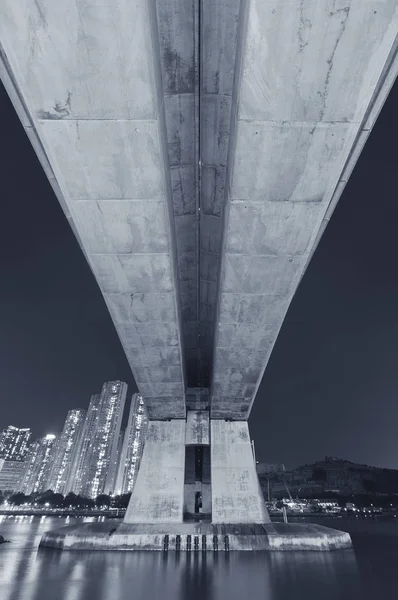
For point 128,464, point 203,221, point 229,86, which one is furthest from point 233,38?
point 128,464

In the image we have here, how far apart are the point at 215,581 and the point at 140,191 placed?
1320 cm

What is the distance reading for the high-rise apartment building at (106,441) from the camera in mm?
136000

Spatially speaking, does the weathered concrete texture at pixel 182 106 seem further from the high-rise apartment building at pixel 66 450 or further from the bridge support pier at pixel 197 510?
the high-rise apartment building at pixel 66 450

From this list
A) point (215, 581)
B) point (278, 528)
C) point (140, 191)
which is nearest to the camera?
point (140, 191)

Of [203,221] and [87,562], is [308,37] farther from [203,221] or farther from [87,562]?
[87,562]

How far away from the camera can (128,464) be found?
144 meters

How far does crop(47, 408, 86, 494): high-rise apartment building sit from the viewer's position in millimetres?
147625

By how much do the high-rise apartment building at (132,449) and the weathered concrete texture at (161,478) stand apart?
396 ft

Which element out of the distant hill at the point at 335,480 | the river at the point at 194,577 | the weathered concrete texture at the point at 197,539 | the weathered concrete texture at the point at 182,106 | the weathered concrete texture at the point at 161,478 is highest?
the distant hill at the point at 335,480

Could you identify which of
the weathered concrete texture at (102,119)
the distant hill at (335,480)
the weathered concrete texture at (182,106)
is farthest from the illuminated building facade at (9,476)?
the weathered concrete texture at (102,119)

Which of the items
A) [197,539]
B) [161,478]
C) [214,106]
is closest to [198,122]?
[214,106]

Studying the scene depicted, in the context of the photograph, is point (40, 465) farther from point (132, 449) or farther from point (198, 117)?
point (198, 117)

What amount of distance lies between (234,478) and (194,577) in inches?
359

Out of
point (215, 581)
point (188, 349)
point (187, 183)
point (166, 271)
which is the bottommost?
point (215, 581)
